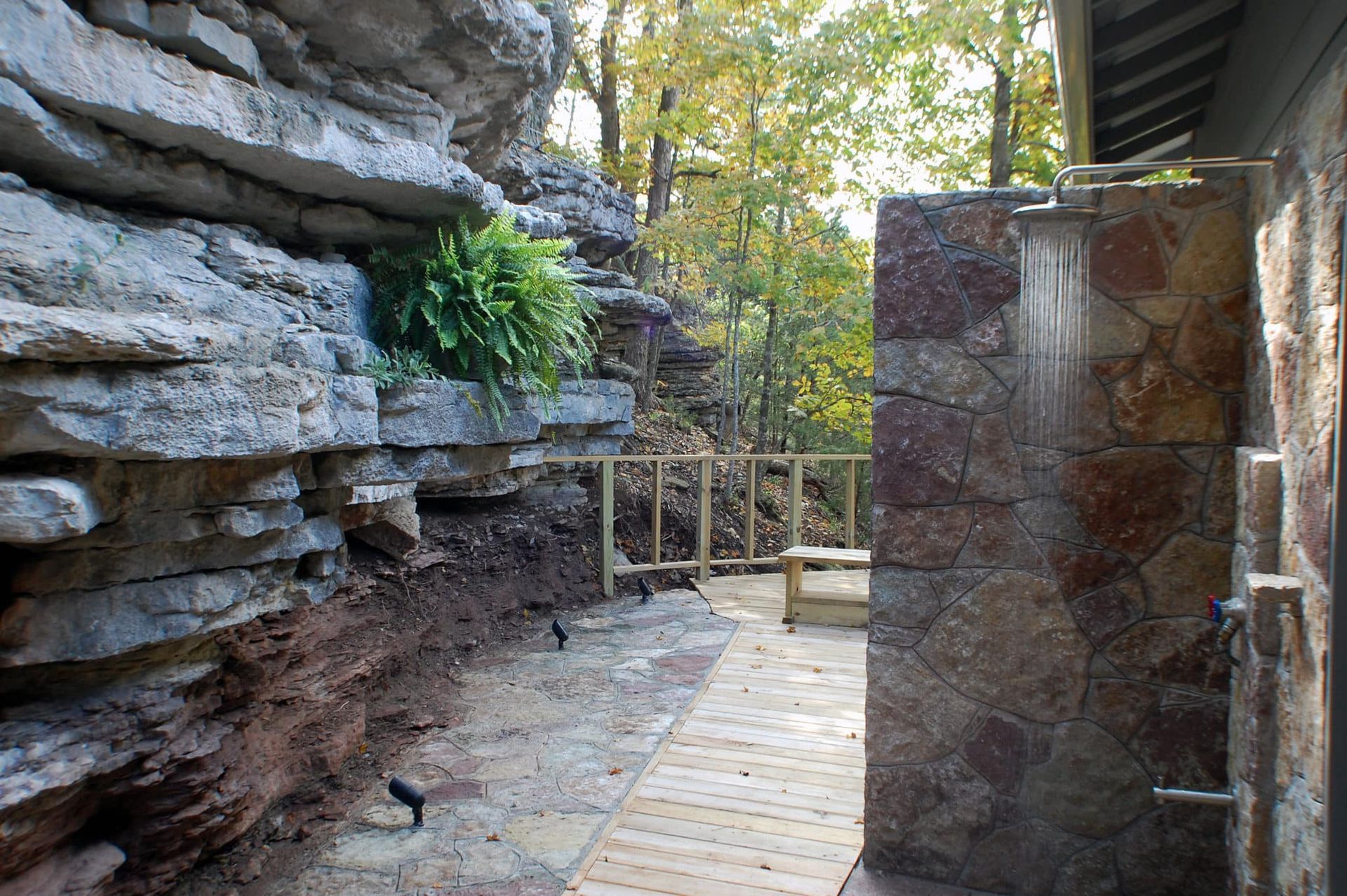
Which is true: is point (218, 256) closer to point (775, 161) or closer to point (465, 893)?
point (465, 893)

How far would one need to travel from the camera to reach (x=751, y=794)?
3586 mm

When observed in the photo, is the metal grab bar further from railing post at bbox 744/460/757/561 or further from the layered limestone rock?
railing post at bbox 744/460/757/561

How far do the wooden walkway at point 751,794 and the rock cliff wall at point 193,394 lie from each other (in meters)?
1.63

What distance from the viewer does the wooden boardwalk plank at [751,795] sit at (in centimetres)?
295

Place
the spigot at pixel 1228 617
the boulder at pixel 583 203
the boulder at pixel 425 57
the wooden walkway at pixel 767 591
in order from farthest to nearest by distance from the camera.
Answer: the boulder at pixel 583 203, the wooden walkway at pixel 767 591, the boulder at pixel 425 57, the spigot at pixel 1228 617

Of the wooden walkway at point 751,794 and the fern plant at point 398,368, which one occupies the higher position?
the fern plant at point 398,368

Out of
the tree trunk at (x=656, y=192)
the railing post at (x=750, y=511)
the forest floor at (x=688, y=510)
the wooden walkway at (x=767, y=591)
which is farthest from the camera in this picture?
the tree trunk at (x=656, y=192)

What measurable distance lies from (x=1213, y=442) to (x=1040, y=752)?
1.12 m

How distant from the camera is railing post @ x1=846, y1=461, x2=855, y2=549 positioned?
7.35 meters

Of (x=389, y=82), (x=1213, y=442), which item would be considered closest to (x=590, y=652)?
(x=389, y=82)

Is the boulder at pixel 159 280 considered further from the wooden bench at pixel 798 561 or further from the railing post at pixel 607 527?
the wooden bench at pixel 798 561

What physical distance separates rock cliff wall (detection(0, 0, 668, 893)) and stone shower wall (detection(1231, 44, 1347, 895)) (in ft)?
10.1

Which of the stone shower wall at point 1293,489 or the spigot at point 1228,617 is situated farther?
the spigot at point 1228,617

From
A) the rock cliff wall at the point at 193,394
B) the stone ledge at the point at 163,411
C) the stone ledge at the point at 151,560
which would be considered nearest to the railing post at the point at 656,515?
the rock cliff wall at the point at 193,394
